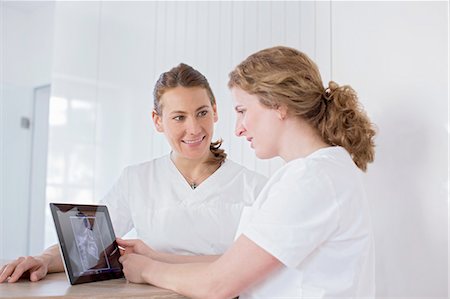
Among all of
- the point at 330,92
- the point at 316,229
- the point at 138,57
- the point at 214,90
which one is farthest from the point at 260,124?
the point at 138,57

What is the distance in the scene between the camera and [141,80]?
2.98 meters

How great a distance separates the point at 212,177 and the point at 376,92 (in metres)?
0.60

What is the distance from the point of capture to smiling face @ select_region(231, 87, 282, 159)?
4.24 ft

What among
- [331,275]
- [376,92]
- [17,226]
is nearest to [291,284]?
[331,275]

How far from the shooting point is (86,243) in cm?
136

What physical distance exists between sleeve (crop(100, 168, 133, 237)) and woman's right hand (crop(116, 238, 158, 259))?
12.6 inches

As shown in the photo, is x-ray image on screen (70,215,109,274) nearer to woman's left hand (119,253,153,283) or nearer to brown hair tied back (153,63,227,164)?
woman's left hand (119,253,153,283)

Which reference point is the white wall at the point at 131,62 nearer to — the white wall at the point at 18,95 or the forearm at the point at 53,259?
the white wall at the point at 18,95

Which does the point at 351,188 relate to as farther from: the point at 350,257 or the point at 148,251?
the point at 148,251

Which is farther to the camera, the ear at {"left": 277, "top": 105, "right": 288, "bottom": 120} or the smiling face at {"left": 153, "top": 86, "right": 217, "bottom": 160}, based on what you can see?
the smiling face at {"left": 153, "top": 86, "right": 217, "bottom": 160}

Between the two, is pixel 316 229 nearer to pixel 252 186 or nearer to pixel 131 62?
pixel 252 186

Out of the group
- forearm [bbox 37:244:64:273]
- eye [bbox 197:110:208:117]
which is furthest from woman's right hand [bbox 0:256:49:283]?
eye [bbox 197:110:208:117]

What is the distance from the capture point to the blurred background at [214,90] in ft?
5.89

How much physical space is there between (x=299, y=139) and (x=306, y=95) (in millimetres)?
96
